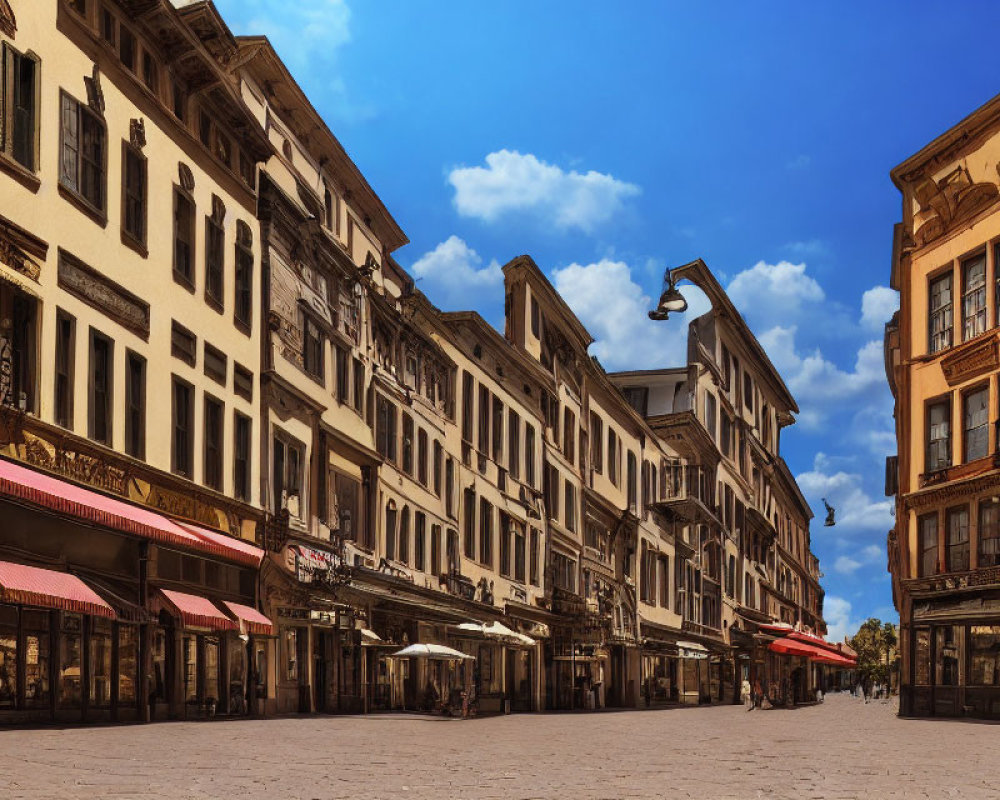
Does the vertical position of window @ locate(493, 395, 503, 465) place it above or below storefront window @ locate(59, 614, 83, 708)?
above

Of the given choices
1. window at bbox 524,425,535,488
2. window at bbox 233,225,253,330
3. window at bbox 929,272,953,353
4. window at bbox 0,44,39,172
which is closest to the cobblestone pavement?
window at bbox 0,44,39,172

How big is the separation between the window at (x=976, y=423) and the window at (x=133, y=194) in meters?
23.5

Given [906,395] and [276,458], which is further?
[906,395]

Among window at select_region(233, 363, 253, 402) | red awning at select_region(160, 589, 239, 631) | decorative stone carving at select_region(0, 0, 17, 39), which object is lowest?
red awning at select_region(160, 589, 239, 631)

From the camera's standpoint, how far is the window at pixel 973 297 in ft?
139

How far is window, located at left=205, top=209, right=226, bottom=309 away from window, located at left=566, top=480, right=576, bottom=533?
104 feet

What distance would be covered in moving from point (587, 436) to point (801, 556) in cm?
6771

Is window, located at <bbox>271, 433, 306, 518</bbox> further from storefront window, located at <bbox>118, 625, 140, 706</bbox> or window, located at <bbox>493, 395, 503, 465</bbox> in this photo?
window, located at <bbox>493, 395, 503, 465</bbox>

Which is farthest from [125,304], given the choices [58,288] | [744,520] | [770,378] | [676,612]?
[770,378]

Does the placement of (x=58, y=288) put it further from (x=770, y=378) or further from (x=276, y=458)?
(x=770, y=378)

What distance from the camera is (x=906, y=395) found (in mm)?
46094

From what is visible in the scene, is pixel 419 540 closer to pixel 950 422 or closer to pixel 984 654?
pixel 950 422

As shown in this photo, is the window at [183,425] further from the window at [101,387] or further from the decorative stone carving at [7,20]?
the decorative stone carving at [7,20]

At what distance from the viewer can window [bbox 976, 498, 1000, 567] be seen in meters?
40.8
